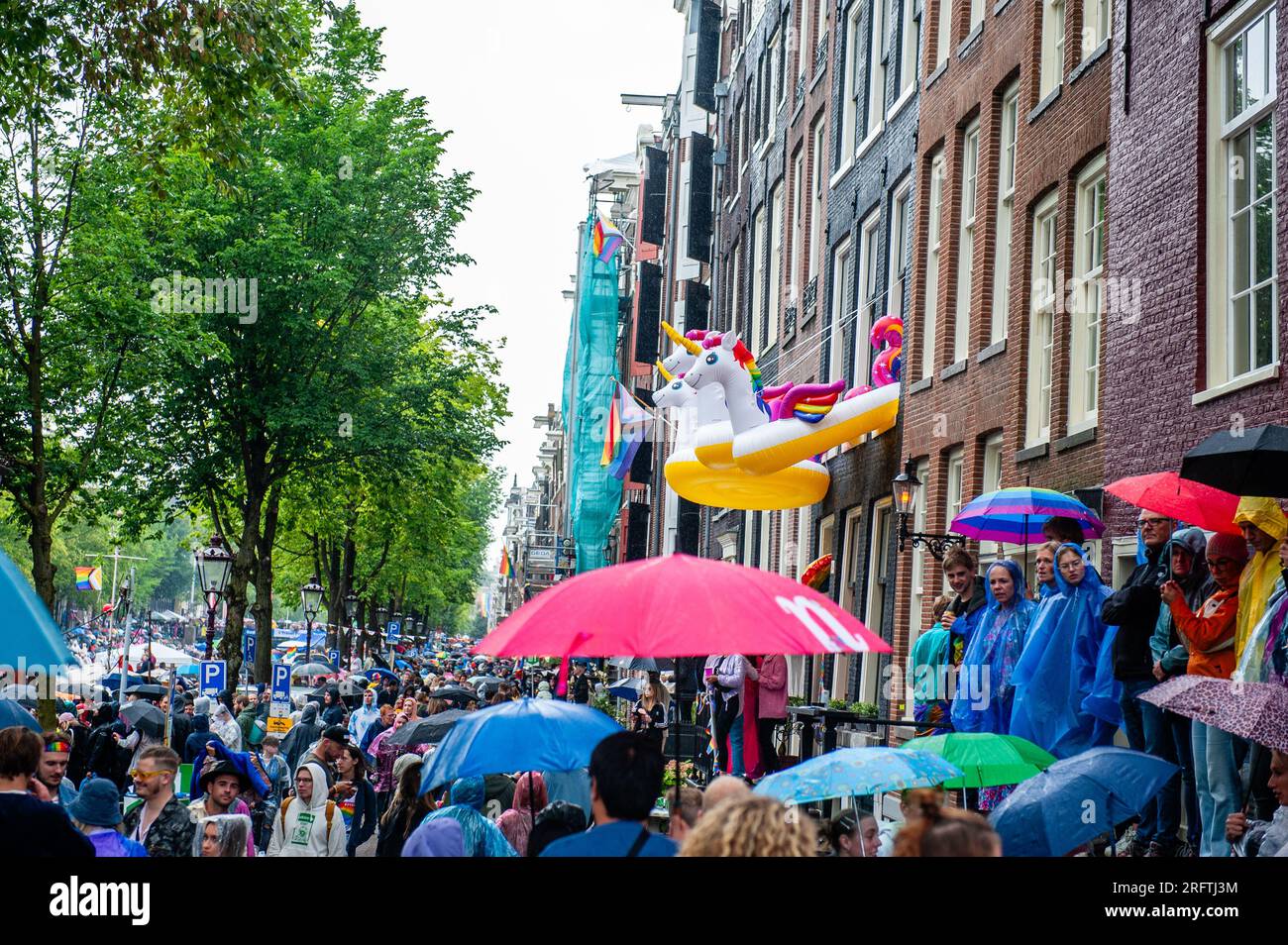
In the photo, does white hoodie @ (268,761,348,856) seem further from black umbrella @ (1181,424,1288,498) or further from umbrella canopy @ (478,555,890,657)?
black umbrella @ (1181,424,1288,498)

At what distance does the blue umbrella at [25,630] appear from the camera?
13.5ft

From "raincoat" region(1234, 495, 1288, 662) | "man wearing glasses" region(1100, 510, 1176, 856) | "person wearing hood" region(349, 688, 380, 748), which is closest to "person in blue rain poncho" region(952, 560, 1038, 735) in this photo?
"man wearing glasses" region(1100, 510, 1176, 856)

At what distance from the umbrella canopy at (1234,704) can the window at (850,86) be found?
18542mm

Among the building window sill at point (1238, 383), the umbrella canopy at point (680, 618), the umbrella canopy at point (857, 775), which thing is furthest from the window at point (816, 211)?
the umbrella canopy at point (680, 618)

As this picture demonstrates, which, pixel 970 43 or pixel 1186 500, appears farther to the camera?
pixel 970 43

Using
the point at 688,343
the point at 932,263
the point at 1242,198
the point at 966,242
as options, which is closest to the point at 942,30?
the point at 932,263

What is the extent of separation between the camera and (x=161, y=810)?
9.11 metres

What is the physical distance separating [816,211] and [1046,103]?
1109 cm

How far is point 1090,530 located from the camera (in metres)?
13.0

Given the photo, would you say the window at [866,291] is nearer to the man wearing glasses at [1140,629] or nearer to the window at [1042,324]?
the window at [1042,324]

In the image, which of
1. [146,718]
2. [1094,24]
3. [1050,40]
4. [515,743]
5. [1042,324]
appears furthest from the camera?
[1050,40]

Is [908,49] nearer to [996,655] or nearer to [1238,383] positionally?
[1238,383]

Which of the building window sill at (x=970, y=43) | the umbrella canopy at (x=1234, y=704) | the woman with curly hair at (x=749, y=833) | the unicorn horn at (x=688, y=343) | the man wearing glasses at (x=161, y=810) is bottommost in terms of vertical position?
the man wearing glasses at (x=161, y=810)
